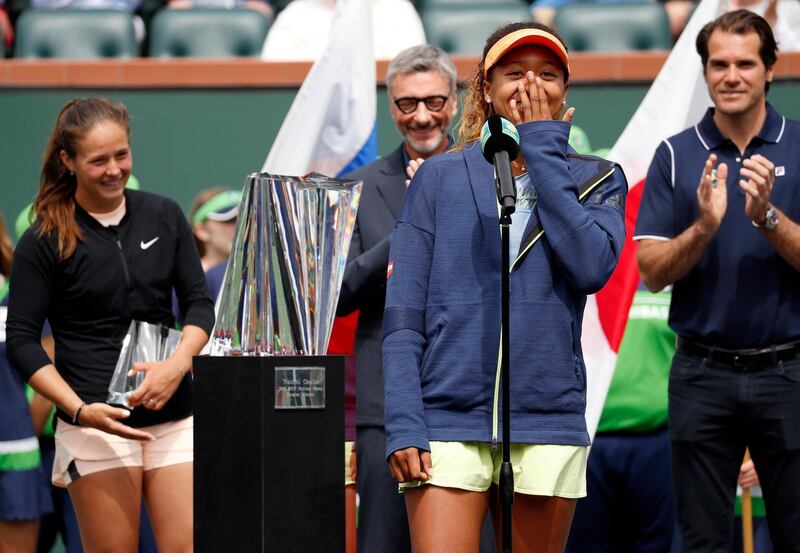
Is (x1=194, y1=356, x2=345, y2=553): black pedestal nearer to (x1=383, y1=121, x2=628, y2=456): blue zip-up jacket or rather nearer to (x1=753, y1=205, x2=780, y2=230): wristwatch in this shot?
(x1=383, y1=121, x2=628, y2=456): blue zip-up jacket

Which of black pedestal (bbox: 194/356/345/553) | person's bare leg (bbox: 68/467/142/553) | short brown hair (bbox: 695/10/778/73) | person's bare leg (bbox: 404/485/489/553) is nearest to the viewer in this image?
person's bare leg (bbox: 404/485/489/553)

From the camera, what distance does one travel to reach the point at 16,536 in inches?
213

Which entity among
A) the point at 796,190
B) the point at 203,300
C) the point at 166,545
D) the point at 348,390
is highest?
the point at 796,190

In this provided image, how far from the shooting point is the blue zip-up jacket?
10.5 feet

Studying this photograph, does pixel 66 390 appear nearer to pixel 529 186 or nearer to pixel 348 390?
pixel 348 390

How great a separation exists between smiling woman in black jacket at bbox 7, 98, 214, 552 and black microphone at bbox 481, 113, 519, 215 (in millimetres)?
1622

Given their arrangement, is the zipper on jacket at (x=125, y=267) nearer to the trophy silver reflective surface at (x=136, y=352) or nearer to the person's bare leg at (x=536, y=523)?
the trophy silver reflective surface at (x=136, y=352)

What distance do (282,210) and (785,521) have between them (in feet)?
6.73

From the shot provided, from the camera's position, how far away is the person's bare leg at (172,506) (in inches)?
173

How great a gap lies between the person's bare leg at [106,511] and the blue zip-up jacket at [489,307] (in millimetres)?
1440

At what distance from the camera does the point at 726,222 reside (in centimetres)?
459

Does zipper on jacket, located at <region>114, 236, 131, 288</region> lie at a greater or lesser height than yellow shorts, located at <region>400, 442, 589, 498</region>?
greater

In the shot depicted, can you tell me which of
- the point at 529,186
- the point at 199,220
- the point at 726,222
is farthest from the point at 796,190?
A: the point at 199,220

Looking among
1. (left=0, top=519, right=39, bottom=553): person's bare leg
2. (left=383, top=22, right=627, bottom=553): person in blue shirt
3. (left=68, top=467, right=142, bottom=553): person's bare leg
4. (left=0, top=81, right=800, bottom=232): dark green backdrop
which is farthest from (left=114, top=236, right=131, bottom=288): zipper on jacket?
(left=0, top=81, right=800, bottom=232): dark green backdrop
